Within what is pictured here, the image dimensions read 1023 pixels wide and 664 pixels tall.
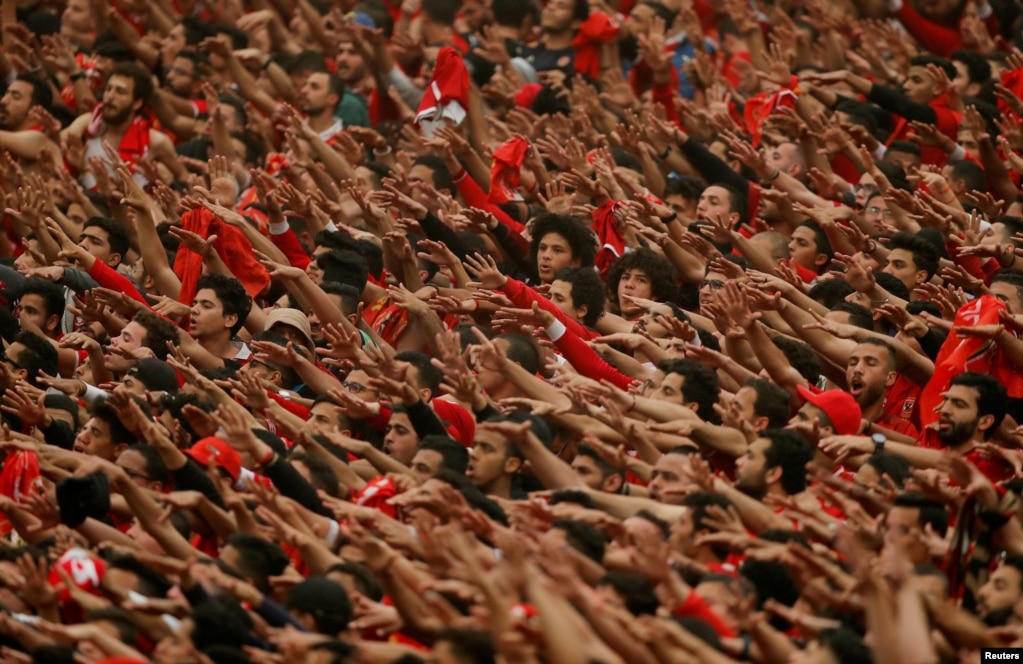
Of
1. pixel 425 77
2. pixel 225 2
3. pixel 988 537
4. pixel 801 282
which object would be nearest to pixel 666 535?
pixel 988 537

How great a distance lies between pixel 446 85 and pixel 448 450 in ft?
13.8

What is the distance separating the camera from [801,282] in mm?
8828

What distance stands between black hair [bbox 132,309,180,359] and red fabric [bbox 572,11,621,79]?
4300 mm

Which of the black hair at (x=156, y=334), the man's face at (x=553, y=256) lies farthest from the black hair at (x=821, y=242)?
the black hair at (x=156, y=334)

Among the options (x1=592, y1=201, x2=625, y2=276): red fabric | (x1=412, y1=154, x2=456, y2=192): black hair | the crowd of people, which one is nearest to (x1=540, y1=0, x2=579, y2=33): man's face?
the crowd of people

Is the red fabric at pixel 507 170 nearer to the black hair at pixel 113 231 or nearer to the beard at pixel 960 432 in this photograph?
the black hair at pixel 113 231

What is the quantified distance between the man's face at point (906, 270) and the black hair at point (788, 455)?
201cm

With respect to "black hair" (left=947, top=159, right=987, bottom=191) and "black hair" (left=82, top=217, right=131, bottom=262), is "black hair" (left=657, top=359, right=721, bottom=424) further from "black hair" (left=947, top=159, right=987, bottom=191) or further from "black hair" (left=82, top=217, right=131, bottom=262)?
"black hair" (left=82, top=217, right=131, bottom=262)

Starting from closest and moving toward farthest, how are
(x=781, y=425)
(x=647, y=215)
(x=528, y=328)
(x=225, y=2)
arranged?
1. (x=781, y=425)
2. (x=528, y=328)
3. (x=647, y=215)
4. (x=225, y=2)

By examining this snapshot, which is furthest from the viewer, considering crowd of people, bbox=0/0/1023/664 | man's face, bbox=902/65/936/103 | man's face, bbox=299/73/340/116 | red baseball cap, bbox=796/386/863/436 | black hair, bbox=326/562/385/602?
man's face, bbox=299/73/340/116

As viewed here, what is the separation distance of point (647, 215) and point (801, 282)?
1.07m

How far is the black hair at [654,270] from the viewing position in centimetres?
913

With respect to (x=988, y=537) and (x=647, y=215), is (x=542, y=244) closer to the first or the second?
(x=647, y=215)

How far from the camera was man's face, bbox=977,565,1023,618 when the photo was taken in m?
6.11
